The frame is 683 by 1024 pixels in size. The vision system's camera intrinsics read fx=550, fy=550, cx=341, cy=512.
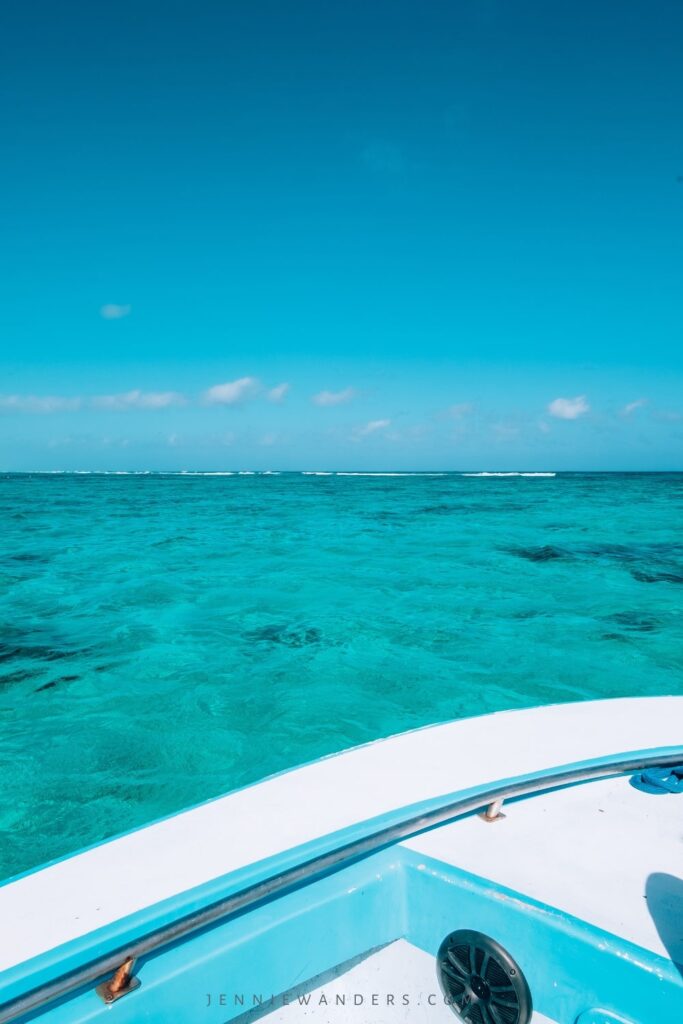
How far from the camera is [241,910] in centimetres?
127

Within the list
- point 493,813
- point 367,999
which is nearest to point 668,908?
point 493,813

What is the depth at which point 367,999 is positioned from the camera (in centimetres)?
145

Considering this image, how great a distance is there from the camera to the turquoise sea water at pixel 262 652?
3.62 m

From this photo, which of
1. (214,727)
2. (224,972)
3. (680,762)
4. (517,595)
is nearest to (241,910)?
(224,972)

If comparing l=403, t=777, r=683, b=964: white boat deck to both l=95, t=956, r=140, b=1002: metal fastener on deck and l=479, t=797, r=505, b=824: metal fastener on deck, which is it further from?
l=95, t=956, r=140, b=1002: metal fastener on deck

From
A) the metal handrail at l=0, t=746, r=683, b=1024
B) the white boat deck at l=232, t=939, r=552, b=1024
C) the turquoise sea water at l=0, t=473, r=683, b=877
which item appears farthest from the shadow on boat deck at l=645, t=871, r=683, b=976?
the turquoise sea water at l=0, t=473, r=683, b=877

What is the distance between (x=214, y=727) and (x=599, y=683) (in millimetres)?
3459

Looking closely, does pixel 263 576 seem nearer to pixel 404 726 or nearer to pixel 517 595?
pixel 517 595

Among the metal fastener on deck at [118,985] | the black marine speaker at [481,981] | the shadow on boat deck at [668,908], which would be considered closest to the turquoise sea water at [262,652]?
the metal fastener on deck at [118,985]

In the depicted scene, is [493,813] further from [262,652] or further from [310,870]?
[262,652]

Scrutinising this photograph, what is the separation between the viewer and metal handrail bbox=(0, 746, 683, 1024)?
1.04 metres

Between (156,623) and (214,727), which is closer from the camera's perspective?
(214,727)

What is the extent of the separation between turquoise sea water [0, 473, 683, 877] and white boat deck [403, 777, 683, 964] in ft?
7.89

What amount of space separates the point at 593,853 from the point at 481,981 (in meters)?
0.43
